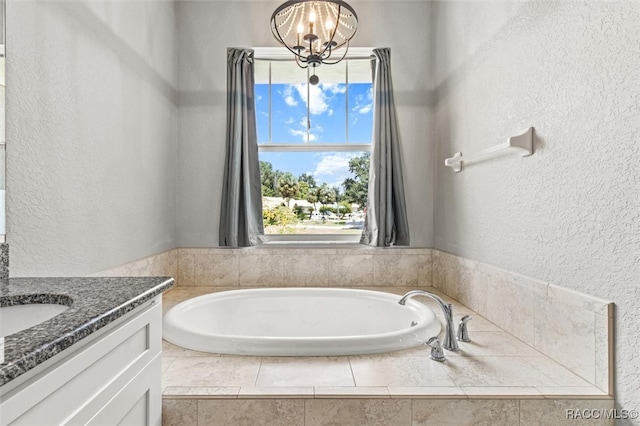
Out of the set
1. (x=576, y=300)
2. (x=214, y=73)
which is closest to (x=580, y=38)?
(x=576, y=300)

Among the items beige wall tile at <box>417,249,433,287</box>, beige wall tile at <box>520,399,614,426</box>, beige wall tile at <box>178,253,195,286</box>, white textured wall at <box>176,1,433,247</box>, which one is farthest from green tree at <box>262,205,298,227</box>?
beige wall tile at <box>520,399,614,426</box>

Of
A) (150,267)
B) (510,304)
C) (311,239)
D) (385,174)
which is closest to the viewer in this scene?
(510,304)

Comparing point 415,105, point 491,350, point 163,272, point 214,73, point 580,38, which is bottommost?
point 491,350

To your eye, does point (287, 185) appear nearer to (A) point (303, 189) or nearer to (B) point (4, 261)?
(A) point (303, 189)

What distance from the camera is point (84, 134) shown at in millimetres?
1581

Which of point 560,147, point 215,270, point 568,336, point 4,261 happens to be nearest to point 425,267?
point 568,336

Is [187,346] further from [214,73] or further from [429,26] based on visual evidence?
[429,26]

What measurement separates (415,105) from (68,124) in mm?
2269

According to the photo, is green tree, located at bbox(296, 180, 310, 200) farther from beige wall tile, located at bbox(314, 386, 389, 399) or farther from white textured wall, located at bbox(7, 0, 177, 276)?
beige wall tile, located at bbox(314, 386, 389, 399)

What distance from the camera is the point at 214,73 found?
107 inches

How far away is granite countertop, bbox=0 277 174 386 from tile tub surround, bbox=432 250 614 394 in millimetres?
1408

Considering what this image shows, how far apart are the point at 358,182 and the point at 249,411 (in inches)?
80.3

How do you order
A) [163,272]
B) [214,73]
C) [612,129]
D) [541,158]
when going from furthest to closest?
[214,73] → [163,272] → [541,158] → [612,129]

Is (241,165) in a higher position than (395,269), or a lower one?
higher
